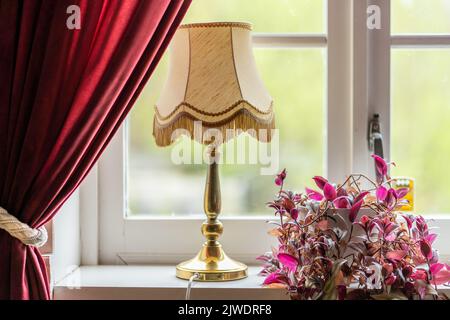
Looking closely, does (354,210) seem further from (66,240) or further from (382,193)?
(66,240)

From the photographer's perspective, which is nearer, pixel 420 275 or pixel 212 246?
pixel 420 275

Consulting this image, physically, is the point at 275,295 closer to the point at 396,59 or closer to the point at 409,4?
the point at 396,59

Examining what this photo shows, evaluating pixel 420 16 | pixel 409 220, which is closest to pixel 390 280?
pixel 409 220

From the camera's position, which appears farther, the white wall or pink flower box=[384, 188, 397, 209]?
the white wall

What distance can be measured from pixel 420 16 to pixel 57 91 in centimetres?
106

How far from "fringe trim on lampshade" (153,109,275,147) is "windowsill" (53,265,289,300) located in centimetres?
37

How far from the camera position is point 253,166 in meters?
1.75

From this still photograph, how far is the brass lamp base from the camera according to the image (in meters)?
1.51

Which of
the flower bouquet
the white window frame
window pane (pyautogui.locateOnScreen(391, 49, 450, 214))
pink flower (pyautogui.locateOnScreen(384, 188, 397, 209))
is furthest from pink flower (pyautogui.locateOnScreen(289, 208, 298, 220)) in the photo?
window pane (pyautogui.locateOnScreen(391, 49, 450, 214))

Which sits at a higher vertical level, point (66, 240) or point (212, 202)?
point (212, 202)

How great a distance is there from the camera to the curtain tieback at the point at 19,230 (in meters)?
1.34

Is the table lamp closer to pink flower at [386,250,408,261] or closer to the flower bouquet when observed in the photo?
the flower bouquet

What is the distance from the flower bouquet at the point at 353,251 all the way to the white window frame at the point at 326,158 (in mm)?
262
